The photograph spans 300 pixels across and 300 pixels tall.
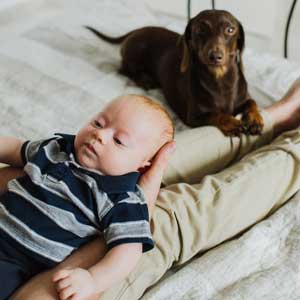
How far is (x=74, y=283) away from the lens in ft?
2.50

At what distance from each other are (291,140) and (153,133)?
438 millimetres

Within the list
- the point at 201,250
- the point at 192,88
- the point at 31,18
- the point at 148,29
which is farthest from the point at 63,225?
the point at 31,18

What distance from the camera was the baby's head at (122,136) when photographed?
0.88 m

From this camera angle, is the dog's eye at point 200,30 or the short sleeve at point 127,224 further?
the dog's eye at point 200,30

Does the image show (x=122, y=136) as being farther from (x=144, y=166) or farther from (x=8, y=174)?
(x=8, y=174)

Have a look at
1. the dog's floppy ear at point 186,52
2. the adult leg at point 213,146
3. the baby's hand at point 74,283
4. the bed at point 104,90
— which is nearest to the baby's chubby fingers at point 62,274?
the baby's hand at point 74,283

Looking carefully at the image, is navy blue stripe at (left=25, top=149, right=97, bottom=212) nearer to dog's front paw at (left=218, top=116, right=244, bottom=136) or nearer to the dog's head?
dog's front paw at (left=218, top=116, right=244, bottom=136)

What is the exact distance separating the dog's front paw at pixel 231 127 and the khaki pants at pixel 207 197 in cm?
5

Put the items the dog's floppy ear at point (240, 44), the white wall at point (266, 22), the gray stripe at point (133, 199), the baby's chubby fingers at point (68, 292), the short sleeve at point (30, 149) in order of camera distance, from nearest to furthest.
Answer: the baby's chubby fingers at point (68, 292) < the gray stripe at point (133, 199) < the short sleeve at point (30, 149) < the dog's floppy ear at point (240, 44) < the white wall at point (266, 22)

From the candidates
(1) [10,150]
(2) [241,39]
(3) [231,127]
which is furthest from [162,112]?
(2) [241,39]

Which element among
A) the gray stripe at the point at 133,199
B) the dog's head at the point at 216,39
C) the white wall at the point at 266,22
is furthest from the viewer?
the white wall at the point at 266,22

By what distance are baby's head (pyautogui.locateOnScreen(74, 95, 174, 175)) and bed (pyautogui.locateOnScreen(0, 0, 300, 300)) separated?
0.24 metres

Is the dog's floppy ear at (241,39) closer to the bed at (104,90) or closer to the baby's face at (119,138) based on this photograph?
the bed at (104,90)

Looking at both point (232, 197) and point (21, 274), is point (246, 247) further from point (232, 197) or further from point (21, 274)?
point (21, 274)
